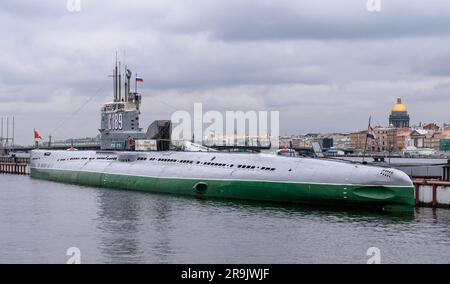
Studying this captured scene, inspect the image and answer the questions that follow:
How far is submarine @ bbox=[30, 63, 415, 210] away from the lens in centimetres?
3872

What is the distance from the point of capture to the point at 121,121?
6881cm

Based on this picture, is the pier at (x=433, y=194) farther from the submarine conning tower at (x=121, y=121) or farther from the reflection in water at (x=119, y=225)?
the submarine conning tower at (x=121, y=121)

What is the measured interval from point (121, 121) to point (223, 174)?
26.0 meters

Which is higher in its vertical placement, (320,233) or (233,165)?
(233,165)

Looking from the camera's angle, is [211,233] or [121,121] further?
[121,121]

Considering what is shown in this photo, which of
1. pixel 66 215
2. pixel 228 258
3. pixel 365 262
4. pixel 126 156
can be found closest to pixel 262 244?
pixel 228 258

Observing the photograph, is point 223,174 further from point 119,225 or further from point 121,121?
point 121,121

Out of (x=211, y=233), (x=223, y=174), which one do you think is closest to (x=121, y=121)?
(x=223, y=174)

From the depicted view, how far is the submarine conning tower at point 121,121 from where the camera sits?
67.8 metres
